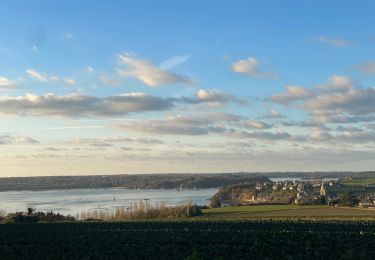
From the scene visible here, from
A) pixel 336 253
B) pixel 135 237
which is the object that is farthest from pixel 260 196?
pixel 336 253

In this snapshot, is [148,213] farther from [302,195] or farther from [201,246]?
[302,195]

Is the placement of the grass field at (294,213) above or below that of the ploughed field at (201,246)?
below

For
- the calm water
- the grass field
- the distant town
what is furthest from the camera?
the calm water

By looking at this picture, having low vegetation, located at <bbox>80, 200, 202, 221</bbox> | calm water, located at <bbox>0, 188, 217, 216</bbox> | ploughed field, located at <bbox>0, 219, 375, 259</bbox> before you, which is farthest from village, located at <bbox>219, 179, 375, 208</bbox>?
ploughed field, located at <bbox>0, 219, 375, 259</bbox>

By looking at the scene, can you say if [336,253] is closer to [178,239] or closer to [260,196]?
[178,239]

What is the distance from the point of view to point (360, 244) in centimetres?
3158

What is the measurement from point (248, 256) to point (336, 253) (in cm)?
462

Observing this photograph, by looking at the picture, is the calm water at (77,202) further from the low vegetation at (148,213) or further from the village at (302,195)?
the low vegetation at (148,213)

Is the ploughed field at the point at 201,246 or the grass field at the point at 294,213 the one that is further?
the grass field at the point at 294,213

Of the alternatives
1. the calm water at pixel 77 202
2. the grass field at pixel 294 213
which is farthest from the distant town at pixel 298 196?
the grass field at pixel 294 213

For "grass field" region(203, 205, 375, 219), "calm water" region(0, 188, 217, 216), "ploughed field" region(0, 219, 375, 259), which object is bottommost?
"grass field" region(203, 205, 375, 219)

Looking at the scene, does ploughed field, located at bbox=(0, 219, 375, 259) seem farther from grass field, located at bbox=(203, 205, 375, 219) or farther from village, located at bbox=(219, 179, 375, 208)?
village, located at bbox=(219, 179, 375, 208)

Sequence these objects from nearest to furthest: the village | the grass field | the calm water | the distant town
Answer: the grass field → the village → the distant town → the calm water

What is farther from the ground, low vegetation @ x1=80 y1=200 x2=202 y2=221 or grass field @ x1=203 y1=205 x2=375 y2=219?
low vegetation @ x1=80 y1=200 x2=202 y2=221
